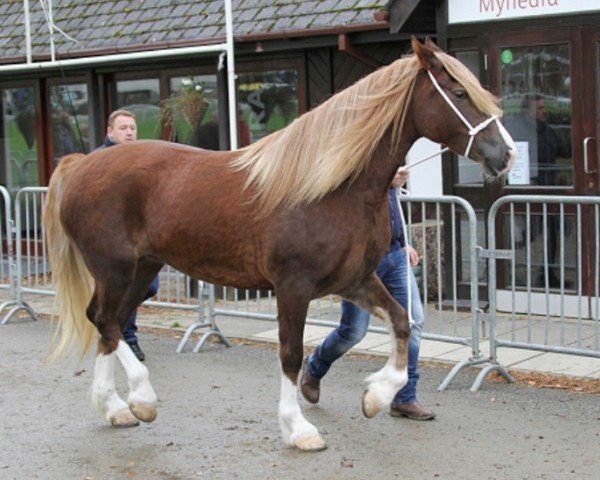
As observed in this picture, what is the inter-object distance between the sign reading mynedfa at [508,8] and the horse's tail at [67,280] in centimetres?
453

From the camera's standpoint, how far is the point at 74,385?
816 cm

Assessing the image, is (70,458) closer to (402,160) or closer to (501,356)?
(402,160)

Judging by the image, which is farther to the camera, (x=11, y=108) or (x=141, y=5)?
(x=11, y=108)

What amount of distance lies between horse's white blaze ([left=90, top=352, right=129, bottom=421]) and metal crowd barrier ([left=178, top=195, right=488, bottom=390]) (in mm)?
2219

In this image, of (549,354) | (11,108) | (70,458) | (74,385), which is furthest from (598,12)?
(11,108)

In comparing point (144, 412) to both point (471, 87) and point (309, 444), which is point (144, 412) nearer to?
point (309, 444)

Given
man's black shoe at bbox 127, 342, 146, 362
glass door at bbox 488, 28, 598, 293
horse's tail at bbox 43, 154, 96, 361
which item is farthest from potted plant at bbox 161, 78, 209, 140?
horse's tail at bbox 43, 154, 96, 361

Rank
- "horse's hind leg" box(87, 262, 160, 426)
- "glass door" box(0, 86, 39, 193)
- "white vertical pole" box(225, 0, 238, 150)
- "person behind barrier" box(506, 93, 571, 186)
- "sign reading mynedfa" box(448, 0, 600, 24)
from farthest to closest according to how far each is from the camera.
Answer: "glass door" box(0, 86, 39, 193) < "white vertical pole" box(225, 0, 238, 150) < "person behind barrier" box(506, 93, 571, 186) < "sign reading mynedfa" box(448, 0, 600, 24) < "horse's hind leg" box(87, 262, 160, 426)

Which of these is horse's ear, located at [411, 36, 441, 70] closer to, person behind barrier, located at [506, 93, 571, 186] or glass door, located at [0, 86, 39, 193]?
person behind barrier, located at [506, 93, 571, 186]

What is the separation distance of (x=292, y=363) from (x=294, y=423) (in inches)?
12.9

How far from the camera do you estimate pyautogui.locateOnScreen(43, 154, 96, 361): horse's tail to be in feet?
24.0

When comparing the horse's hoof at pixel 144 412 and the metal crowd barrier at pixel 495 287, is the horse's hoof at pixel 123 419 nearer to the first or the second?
the horse's hoof at pixel 144 412

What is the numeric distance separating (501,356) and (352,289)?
8.25 ft

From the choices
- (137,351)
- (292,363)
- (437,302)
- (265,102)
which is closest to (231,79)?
(265,102)
